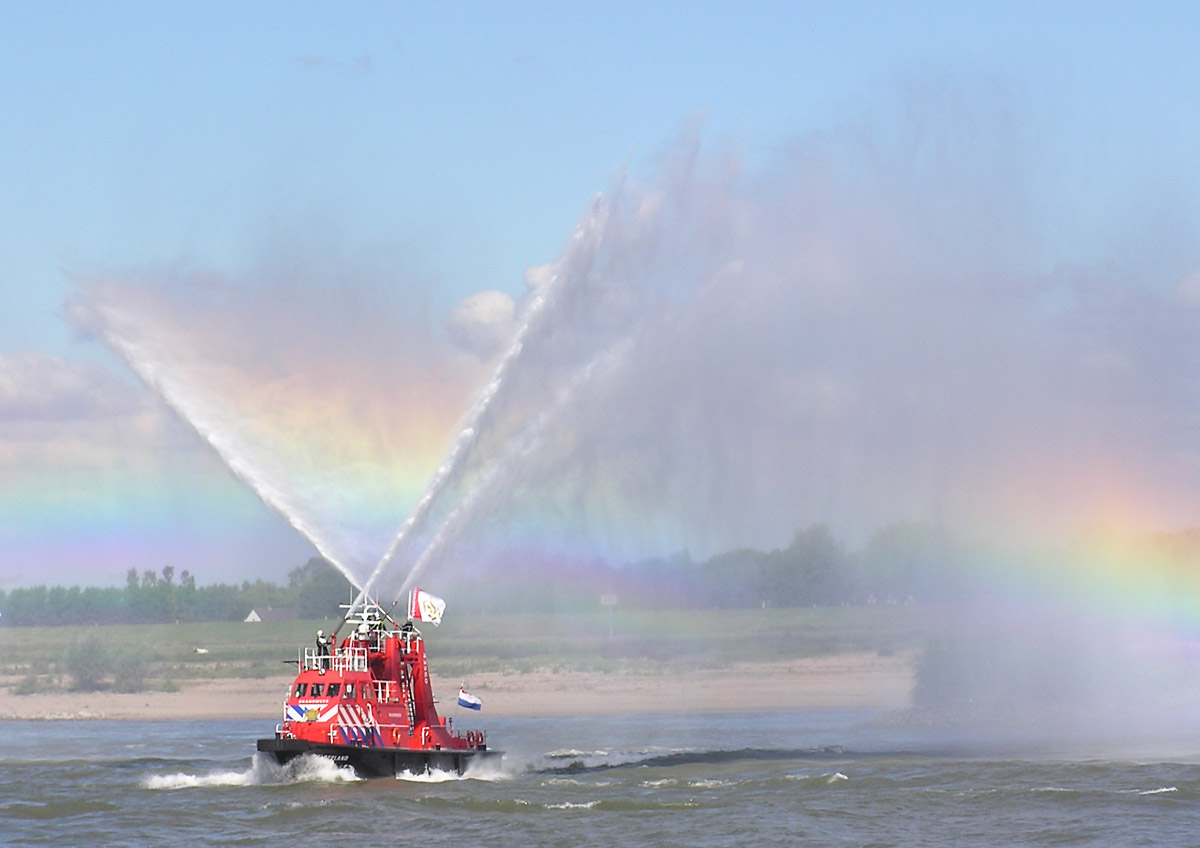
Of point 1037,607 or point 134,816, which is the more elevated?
point 1037,607

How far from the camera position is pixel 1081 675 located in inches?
2864

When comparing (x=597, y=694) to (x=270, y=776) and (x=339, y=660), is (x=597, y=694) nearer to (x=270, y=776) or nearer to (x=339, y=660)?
(x=339, y=660)

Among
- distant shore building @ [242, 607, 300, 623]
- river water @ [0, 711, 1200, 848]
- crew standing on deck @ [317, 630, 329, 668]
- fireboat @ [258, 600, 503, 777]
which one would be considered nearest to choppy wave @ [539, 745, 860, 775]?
river water @ [0, 711, 1200, 848]

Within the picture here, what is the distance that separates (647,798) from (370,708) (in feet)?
30.6

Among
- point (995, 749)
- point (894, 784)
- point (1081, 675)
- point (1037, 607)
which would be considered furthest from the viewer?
point (1037, 607)

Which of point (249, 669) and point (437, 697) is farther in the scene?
point (249, 669)

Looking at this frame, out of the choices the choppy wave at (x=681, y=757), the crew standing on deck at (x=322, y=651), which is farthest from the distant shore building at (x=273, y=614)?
the crew standing on deck at (x=322, y=651)

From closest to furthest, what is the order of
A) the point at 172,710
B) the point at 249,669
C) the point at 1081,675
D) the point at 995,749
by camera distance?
the point at 995,749 < the point at 1081,675 < the point at 172,710 < the point at 249,669

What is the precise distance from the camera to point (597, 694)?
3809 inches

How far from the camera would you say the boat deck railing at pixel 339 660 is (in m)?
48.2

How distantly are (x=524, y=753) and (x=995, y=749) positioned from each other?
1880 centimetres

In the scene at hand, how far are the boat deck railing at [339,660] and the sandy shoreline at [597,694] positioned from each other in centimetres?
4031

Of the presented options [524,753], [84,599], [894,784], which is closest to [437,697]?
[524,753]

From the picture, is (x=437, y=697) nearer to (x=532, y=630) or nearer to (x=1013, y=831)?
(x=532, y=630)
